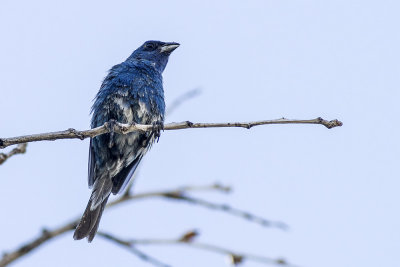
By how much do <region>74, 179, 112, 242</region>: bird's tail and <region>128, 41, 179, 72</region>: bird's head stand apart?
2.06 metres

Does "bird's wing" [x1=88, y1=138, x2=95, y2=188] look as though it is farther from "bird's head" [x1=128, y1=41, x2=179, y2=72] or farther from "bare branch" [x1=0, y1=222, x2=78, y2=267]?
"bare branch" [x1=0, y1=222, x2=78, y2=267]

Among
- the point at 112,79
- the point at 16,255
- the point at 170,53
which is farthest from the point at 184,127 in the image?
the point at 170,53

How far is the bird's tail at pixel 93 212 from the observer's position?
6.03m

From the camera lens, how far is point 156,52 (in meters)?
8.71

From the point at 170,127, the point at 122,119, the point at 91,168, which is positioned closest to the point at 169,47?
the point at 122,119

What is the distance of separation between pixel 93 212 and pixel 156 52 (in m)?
3.06

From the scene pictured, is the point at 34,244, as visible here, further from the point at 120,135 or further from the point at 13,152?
the point at 120,135

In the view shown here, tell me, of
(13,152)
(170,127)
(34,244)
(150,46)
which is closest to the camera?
(34,244)

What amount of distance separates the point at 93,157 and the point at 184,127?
9.87 feet

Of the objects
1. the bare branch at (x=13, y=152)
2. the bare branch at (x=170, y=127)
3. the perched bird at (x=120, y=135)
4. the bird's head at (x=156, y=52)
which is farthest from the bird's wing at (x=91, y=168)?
the bare branch at (x=13, y=152)

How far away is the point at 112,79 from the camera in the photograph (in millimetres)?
7398

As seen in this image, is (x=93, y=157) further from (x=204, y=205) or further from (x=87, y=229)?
(x=204, y=205)

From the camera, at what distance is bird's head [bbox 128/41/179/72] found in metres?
8.48

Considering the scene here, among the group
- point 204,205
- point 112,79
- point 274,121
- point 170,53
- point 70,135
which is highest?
point 170,53
